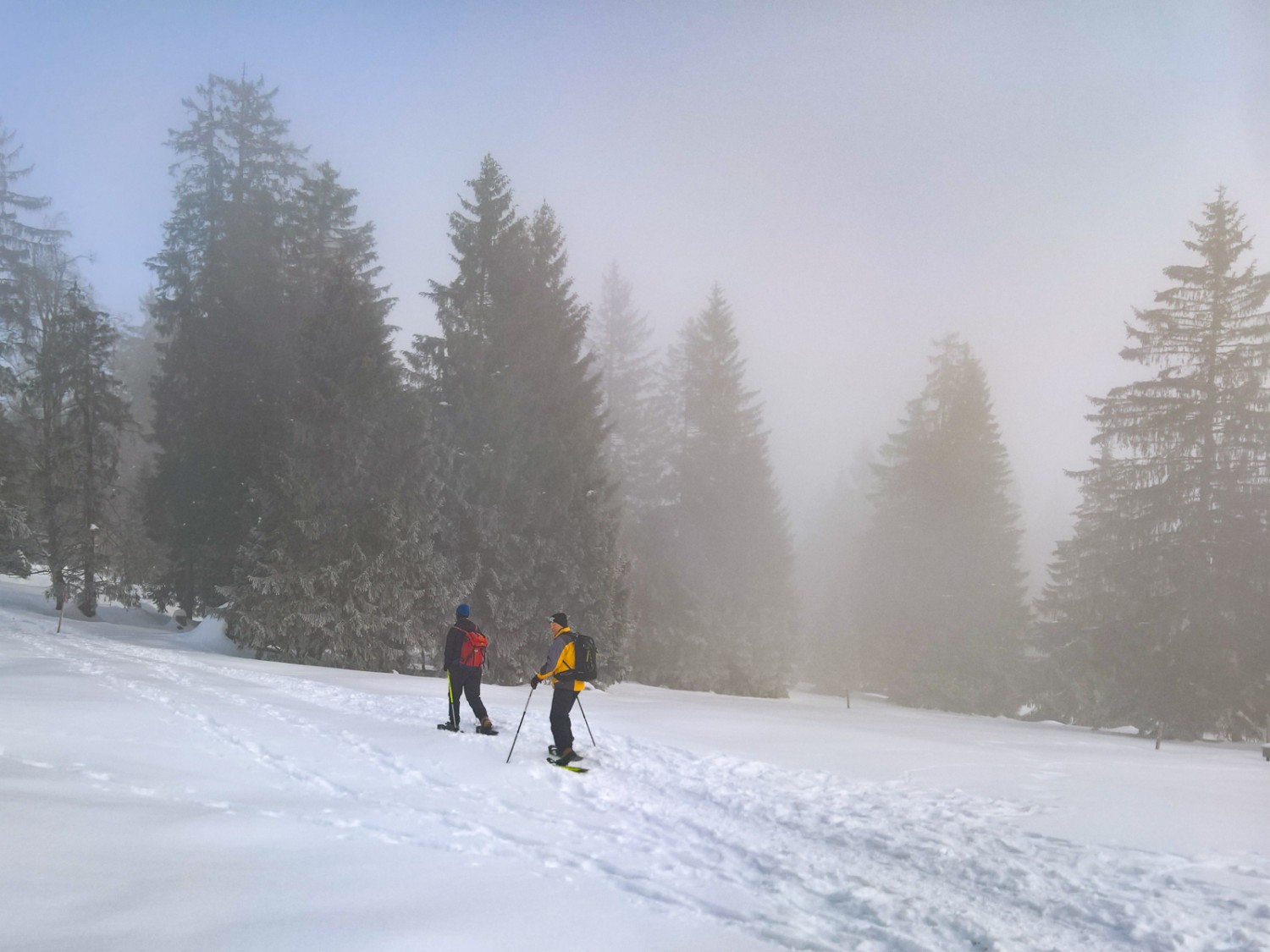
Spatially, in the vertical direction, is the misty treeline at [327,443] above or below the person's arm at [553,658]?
above

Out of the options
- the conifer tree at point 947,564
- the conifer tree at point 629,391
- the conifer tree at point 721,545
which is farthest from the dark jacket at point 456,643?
the conifer tree at point 947,564

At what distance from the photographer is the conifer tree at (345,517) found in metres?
20.4

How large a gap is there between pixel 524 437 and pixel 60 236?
24.5m

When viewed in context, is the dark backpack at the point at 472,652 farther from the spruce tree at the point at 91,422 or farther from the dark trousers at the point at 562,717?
the spruce tree at the point at 91,422

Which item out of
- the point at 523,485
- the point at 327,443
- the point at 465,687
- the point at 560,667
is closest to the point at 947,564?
the point at 523,485

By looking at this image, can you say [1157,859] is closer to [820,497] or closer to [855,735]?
[855,735]

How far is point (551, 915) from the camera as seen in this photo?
Answer: 5172mm

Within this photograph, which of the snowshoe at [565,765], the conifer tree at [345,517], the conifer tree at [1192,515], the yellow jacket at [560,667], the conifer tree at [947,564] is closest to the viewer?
the snowshoe at [565,765]

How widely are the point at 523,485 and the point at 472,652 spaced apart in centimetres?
1197

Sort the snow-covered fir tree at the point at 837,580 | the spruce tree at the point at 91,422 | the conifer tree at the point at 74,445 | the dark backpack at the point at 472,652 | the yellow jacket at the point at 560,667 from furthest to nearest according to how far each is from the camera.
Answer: the snow-covered fir tree at the point at 837,580, the spruce tree at the point at 91,422, the conifer tree at the point at 74,445, the dark backpack at the point at 472,652, the yellow jacket at the point at 560,667

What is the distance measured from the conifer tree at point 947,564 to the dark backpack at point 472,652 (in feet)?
81.6

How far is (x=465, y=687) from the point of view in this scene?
470 inches

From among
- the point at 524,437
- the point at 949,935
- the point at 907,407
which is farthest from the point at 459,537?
the point at 907,407

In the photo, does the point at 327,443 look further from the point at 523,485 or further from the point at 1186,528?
the point at 1186,528
